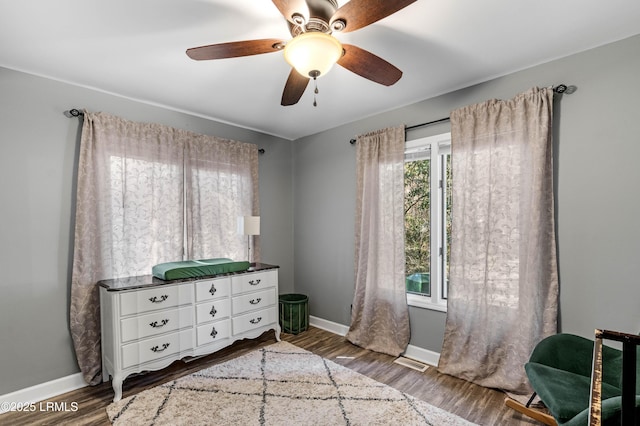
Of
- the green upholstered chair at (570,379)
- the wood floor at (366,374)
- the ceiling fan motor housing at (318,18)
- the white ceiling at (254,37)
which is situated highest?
the white ceiling at (254,37)

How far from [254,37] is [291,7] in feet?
2.37

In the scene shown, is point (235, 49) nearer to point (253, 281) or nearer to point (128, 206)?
point (128, 206)

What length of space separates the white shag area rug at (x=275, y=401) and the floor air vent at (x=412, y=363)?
1.56 feet

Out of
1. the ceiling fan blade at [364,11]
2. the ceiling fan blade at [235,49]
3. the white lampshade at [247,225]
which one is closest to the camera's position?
the ceiling fan blade at [364,11]

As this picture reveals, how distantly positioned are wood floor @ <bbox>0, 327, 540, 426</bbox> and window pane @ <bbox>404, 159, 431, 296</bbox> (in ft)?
2.70

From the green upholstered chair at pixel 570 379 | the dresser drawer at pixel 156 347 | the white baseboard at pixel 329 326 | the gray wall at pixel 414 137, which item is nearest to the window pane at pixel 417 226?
the gray wall at pixel 414 137

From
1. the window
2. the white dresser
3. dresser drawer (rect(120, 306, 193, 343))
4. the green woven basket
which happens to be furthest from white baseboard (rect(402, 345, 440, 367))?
dresser drawer (rect(120, 306, 193, 343))

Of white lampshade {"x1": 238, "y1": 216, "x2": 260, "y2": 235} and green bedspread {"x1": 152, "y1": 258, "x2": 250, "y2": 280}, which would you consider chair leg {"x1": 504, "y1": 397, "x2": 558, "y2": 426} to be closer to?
green bedspread {"x1": 152, "y1": 258, "x2": 250, "y2": 280}

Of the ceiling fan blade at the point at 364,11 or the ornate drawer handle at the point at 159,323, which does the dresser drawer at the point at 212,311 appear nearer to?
the ornate drawer handle at the point at 159,323

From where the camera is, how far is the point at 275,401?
2377 mm

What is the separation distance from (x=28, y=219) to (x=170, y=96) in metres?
1.52

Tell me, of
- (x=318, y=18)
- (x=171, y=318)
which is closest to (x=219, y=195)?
(x=171, y=318)

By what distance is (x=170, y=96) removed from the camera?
2967 millimetres

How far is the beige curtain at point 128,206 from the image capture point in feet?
8.69
